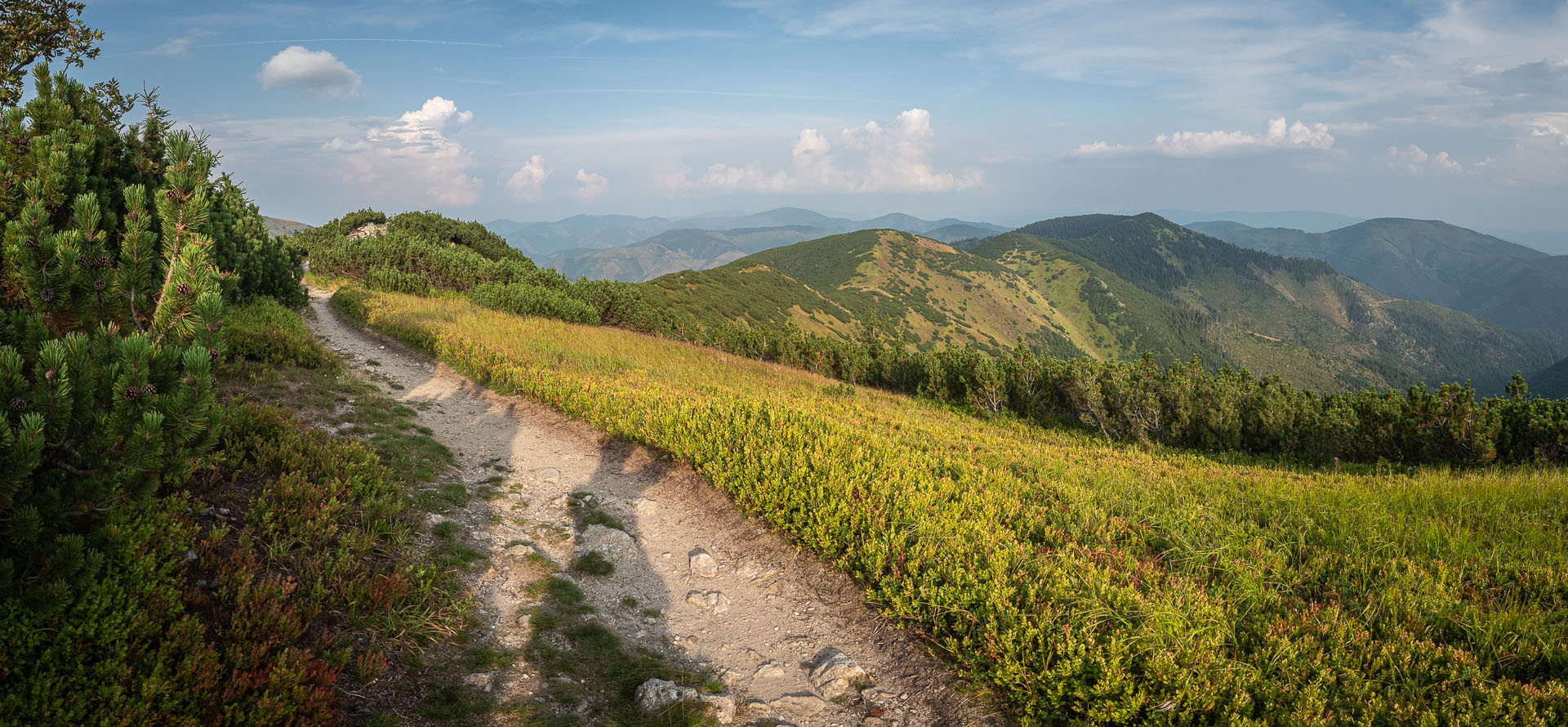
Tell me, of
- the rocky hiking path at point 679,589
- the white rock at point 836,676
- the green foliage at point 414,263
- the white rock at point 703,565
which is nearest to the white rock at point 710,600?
the rocky hiking path at point 679,589

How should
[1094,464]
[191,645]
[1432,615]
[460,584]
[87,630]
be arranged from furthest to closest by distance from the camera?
1. [1094,464]
2. [460,584]
3. [1432,615]
4. [191,645]
5. [87,630]

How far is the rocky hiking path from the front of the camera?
4965mm

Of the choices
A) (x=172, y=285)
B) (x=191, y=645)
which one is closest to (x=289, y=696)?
(x=191, y=645)

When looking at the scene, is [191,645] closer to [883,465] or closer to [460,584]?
[460,584]

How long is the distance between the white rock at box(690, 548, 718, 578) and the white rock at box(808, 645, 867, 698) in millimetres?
1955

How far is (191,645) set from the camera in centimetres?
377

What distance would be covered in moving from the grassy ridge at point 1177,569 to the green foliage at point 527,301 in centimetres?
1572

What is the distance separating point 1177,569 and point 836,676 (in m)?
3.33

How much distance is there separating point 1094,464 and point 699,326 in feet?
97.5

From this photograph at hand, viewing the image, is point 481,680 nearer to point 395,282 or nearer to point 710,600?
point 710,600

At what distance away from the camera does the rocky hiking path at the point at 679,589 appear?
4965mm

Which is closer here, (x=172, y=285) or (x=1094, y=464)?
(x=172, y=285)

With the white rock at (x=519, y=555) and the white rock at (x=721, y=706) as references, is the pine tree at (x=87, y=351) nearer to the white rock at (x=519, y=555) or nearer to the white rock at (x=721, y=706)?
the white rock at (x=519, y=555)

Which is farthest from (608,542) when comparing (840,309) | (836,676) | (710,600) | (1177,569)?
(840,309)
